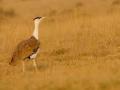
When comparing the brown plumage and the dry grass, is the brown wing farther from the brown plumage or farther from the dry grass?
the dry grass

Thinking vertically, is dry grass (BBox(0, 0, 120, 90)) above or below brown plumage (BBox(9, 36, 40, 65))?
below

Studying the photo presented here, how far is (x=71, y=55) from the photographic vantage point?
1367 centimetres

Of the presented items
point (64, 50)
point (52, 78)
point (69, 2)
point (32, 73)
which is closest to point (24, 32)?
point (64, 50)

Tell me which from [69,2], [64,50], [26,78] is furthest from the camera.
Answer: [69,2]

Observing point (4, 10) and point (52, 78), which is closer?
point (52, 78)

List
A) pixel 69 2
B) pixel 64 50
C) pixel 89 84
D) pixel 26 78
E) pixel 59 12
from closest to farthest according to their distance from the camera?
pixel 89 84
pixel 26 78
pixel 64 50
pixel 59 12
pixel 69 2

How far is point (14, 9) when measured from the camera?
26297 mm

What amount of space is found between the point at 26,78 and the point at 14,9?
15.9 meters

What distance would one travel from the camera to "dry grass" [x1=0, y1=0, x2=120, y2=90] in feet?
31.5

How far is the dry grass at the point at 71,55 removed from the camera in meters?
9.59

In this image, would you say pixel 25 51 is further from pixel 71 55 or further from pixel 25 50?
pixel 71 55

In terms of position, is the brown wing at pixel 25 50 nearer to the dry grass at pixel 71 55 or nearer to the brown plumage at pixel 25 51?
the brown plumage at pixel 25 51

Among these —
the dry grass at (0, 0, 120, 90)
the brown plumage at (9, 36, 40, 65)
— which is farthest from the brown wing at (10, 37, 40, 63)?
the dry grass at (0, 0, 120, 90)

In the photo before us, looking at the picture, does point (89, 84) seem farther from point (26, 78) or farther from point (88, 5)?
point (88, 5)
